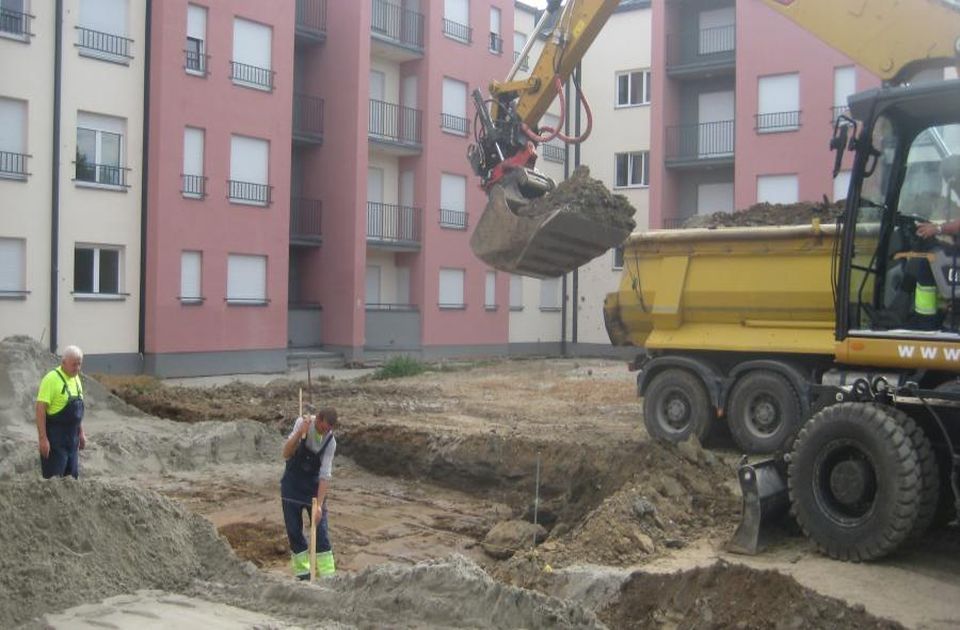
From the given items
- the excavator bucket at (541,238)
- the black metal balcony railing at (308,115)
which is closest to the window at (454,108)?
the black metal balcony railing at (308,115)

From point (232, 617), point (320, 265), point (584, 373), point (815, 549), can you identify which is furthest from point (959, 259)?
point (320, 265)

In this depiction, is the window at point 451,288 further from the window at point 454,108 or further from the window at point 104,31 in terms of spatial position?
the window at point 104,31

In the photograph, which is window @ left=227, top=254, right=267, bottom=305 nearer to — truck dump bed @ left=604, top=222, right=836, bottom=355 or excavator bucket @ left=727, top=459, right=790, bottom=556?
truck dump bed @ left=604, top=222, right=836, bottom=355

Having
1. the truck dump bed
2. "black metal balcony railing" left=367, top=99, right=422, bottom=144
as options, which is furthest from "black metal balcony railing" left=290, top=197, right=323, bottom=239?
the truck dump bed

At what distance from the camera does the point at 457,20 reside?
32.1 meters

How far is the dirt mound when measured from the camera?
580cm

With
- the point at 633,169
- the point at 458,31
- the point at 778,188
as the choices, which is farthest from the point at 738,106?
the point at 458,31

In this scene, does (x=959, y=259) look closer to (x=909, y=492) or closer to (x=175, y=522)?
(x=909, y=492)

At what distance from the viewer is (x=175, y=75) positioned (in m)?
23.7

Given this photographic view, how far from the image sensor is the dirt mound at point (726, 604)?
580cm

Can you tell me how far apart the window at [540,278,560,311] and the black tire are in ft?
79.3

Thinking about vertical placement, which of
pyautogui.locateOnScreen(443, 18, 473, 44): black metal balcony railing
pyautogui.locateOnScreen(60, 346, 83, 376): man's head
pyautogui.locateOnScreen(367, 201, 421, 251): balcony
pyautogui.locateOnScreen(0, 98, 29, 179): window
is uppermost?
pyautogui.locateOnScreen(443, 18, 473, 44): black metal balcony railing

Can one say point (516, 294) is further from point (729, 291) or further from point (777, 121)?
point (729, 291)

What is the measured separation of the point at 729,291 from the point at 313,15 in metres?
20.4
